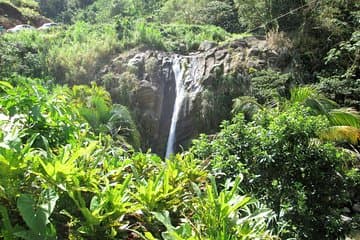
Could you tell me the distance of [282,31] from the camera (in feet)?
37.9

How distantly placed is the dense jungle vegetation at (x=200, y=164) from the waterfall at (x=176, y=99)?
140 centimetres

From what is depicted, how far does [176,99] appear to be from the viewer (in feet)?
35.1

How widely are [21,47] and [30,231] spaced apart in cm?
1134

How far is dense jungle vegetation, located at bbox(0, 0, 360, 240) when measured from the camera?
1483 mm

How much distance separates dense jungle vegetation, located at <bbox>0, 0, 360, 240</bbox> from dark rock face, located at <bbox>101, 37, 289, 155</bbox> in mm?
420

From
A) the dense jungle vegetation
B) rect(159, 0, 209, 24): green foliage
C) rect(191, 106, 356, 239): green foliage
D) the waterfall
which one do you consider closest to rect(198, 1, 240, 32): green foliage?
rect(159, 0, 209, 24): green foliage

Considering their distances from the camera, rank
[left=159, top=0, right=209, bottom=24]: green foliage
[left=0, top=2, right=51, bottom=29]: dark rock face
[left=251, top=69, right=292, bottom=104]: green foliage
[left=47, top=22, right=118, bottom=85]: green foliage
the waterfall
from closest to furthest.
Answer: [left=251, top=69, right=292, bottom=104]: green foliage → the waterfall → [left=47, top=22, right=118, bottom=85]: green foliage → [left=159, top=0, right=209, bottom=24]: green foliage → [left=0, top=2, right=51, bottom=29]: dark rock face

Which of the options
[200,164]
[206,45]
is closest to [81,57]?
[206,45]

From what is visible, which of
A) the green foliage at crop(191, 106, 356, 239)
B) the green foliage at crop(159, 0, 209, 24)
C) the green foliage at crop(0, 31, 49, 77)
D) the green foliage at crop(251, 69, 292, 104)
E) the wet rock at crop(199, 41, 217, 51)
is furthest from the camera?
the green foliage at crop(159, 0, 209, 24)

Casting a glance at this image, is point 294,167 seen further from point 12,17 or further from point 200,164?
point 12,17

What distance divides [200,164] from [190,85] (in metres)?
8.36

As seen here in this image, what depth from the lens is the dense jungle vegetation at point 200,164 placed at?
1.48 metres

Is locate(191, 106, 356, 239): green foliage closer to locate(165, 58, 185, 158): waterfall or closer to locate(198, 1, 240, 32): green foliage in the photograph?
locate(165, 58, 185, 158): waterfall

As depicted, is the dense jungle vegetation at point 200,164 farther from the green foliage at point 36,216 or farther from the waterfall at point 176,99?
the waterfall at point 176,99
